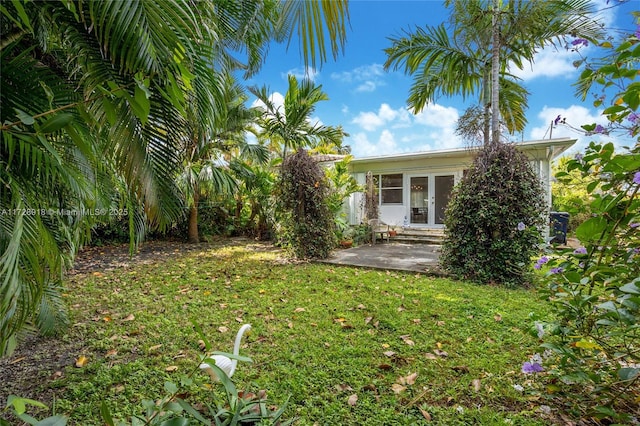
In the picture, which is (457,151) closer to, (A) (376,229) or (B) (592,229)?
(A) (376,229)

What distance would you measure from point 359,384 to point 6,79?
2824mm

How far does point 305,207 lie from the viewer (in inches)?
300

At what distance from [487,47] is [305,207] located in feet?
18.3

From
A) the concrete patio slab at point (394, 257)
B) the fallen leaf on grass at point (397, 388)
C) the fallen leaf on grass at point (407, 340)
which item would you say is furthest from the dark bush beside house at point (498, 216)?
the fallen leaf on grass at point (397, 388)

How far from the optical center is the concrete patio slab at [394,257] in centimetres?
668

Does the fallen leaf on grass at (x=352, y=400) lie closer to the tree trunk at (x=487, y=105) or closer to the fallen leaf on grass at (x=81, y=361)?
the fallen leaf on grass at (x=81, y=361)

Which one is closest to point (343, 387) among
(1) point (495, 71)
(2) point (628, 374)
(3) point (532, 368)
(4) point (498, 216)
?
(3) point (532, 368)

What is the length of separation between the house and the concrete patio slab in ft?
8.64

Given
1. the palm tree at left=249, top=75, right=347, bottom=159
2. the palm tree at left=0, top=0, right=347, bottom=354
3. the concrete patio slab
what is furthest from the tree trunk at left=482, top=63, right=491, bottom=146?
the palm tree at left=0, top=0, right=347, bottom=354

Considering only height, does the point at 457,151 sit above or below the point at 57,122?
above

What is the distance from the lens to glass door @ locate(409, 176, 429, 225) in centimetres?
1244

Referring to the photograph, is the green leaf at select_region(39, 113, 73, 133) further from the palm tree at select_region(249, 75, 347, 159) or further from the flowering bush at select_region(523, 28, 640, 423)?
the palm tree at select_region(249, 75, 347, 159)

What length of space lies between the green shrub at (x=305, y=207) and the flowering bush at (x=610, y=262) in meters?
5.76

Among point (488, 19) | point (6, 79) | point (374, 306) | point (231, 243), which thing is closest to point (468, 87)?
point (488, 19)
